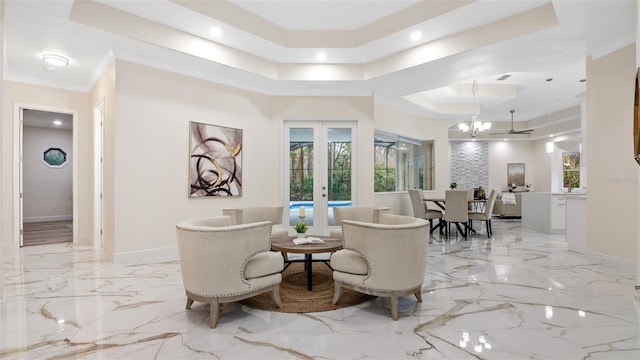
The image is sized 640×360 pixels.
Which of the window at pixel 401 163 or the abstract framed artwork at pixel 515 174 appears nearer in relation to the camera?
the window at pixel 401 163

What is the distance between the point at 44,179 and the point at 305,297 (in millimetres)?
9345

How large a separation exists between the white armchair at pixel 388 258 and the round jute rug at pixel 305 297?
33cm

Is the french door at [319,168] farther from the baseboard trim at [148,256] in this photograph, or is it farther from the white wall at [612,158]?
the white wall at [612,158]

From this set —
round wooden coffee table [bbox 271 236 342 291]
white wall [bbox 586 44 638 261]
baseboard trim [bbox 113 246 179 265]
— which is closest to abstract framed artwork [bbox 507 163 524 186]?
white wall [bbox 586 44 638 261]

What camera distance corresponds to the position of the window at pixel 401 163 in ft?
22.8

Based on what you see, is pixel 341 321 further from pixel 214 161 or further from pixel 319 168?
pixel 319 168

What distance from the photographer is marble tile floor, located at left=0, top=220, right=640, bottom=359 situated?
208 centimetres

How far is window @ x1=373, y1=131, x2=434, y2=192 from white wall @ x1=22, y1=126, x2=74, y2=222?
339 inches

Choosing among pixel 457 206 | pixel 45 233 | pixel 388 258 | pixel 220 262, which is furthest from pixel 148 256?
pixel 457 206

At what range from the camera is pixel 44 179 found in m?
8.61

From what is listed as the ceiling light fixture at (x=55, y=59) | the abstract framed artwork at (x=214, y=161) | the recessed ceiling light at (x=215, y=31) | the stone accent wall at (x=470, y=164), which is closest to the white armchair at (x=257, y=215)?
the abstract framed artwork at (x=214, y=161)

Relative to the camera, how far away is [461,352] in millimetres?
2059

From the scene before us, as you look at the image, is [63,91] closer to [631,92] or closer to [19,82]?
[19,82]

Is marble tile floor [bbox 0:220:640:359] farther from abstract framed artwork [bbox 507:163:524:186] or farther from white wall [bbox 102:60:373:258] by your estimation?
abstract framed artwork [bbox 507:163:524:186]
